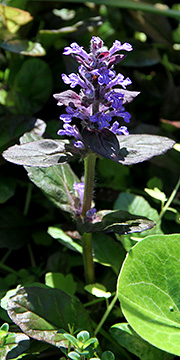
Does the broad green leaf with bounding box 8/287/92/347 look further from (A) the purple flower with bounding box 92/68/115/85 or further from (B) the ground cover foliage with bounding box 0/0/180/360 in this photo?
(A) the purple flower with bounding box 92/68/115/85

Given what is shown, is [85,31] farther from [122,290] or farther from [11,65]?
[122,290]

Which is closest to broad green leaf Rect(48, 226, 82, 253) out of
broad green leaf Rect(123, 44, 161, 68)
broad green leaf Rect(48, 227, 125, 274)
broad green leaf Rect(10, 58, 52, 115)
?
broad green leaf Rect(48, 227, 125, 274)

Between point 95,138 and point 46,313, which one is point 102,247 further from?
point 95,138

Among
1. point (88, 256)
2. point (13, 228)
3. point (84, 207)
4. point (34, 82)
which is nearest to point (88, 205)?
point (84, 207)

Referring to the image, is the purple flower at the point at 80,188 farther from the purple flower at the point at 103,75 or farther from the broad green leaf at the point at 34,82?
the broad green leaf at the point at 34,82

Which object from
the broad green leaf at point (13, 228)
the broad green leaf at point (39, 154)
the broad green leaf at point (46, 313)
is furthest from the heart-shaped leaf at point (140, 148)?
the broad green leaf at point (13, 228)

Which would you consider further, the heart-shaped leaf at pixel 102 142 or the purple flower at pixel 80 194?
the purple flower at pixel 80 194
